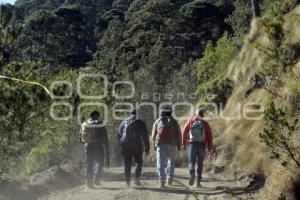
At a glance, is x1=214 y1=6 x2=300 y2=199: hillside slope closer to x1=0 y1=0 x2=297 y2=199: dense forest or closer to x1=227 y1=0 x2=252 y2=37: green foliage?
x1=0 y1=0 x2=297 y2=199: dense forest

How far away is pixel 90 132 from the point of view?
38.1 feet

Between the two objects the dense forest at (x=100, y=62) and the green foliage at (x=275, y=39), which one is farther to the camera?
the dense forest at (x=100, y=62)

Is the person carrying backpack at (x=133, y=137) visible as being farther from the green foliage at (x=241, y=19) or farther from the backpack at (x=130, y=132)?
the green foliage at (x=241, y=19)

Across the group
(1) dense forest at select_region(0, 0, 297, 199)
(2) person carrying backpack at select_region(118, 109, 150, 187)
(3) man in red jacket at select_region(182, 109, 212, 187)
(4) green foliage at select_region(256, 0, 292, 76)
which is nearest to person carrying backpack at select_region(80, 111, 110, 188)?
(2) person carrying backpack at select_region(118, 109, 150, 187)

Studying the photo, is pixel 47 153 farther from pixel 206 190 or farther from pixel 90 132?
pixel 206 190

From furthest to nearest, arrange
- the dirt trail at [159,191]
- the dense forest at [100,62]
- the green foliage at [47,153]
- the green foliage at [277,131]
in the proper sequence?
the green foliage at [47,153], the dense forest at [100,62], the dirt trail at [159,191], the green foliage at [277,131]

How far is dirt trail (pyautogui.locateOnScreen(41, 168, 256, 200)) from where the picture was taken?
10.2 m

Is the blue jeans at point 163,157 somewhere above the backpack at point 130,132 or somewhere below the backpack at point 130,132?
below

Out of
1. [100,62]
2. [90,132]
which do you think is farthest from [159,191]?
[100,62]

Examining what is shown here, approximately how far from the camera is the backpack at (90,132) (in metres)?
11.6

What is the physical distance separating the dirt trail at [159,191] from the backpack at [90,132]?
988 millimetres

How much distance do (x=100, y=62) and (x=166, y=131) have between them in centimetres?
4462

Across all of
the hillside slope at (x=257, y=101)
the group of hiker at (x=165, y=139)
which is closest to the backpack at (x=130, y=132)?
the group of hiker at (x=165, y=139)

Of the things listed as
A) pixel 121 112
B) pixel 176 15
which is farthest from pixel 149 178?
pixel 176 15
